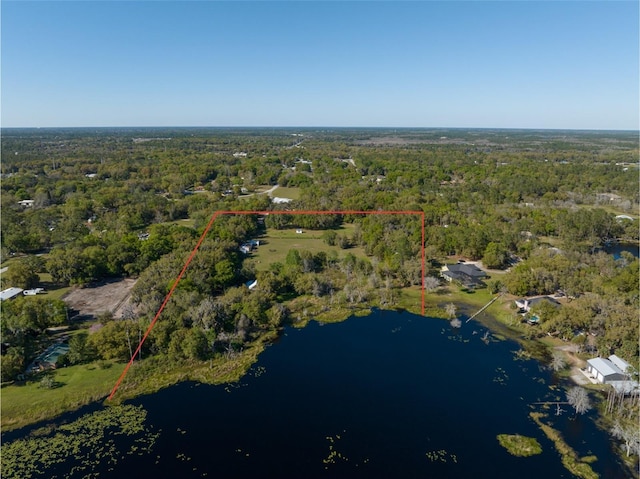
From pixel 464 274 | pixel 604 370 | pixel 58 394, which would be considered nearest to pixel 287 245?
pixel 464 274

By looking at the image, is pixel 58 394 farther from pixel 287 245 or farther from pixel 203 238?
pixel 287 245

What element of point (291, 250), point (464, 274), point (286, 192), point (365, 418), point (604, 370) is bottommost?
point (365, 418)

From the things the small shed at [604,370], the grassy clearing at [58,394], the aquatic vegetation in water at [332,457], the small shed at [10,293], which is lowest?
the aquatic vegetation in water at [332,457]

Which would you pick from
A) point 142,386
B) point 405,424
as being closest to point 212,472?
point 142,386

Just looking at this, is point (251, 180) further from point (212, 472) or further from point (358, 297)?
point (212, 472)

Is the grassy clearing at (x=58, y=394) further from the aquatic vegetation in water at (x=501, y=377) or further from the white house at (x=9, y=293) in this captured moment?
the aquatic vegetation in water at (x=501, y=377)

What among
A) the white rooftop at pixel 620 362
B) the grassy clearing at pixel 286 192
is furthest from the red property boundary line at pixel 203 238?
the grassy clearing at pixel 286 192
